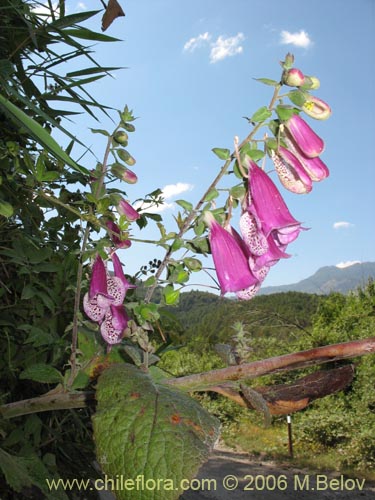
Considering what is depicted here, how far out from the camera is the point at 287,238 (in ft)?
1.56

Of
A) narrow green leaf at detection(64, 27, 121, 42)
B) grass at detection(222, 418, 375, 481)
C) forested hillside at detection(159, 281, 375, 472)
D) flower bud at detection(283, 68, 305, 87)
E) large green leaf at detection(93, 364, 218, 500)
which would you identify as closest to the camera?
large green leaf at detection(93, 364, 218, 500)

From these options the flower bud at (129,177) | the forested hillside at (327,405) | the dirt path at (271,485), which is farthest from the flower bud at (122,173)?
the dirt path at (271,485)

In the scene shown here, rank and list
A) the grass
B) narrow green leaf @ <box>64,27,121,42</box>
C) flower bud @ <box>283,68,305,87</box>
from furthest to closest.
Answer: the grass, narrow green leaf @ <box>64,27,121,42</box>, flower bud @ <box>283,68,305,87</box>

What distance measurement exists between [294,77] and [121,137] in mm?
191

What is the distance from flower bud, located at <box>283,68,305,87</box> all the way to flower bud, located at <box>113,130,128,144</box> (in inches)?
7.1

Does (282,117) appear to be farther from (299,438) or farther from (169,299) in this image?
(299,438)

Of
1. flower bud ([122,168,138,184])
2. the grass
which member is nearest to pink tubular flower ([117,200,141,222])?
flower bud ([122,168,138,184])

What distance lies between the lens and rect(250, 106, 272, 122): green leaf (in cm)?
43

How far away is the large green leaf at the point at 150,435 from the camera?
313 mm

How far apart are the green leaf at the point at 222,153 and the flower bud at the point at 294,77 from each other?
0.25 feet

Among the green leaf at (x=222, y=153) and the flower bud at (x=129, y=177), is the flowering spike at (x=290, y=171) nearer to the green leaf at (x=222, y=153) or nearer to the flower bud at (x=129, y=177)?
the green leaf at (x=222, y=153)

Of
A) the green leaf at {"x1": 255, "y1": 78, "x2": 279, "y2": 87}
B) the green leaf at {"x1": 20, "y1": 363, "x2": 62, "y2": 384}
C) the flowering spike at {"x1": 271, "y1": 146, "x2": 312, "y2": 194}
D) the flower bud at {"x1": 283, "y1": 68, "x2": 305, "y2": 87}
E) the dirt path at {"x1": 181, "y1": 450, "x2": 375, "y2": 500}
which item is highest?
the green leaf at {"x1": 255, "y1": 78, "x2": 279, "y2": 87}

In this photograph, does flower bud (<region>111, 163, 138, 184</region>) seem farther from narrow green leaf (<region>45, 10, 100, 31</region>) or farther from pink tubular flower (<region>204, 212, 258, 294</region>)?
narrow green leaf (<region>45, 10, 100, 31</region>)

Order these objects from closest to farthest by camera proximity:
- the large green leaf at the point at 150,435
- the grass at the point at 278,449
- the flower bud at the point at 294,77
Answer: the large green leaf at the point at 150,435, the flower bud at the point at 294,77, the grass at the point at 278,449
